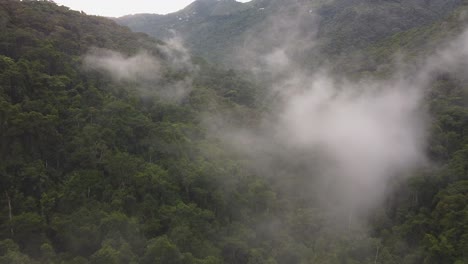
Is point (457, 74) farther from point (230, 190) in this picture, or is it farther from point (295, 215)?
point (230, 190)

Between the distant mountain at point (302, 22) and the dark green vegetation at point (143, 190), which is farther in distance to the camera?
the distant mountain at point (302, 22)

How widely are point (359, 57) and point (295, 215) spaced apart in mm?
39395

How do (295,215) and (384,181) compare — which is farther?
(384,181)

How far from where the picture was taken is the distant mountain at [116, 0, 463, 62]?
236 ft

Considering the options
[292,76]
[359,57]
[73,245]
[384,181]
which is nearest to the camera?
[73,245]

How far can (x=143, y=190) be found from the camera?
87.3ft

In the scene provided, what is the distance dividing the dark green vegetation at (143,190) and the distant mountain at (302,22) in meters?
39.6

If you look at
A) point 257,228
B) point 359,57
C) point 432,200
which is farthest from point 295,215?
point 359,57

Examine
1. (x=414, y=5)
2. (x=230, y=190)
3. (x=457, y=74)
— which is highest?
(x=414, y=5)

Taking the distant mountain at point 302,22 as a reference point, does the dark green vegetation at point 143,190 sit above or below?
below

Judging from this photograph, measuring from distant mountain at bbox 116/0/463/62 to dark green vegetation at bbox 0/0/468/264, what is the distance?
39617 mm

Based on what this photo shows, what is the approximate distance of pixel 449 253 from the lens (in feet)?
79.9

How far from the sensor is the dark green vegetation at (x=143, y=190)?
2248 centimetres

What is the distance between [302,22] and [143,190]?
241 ft
